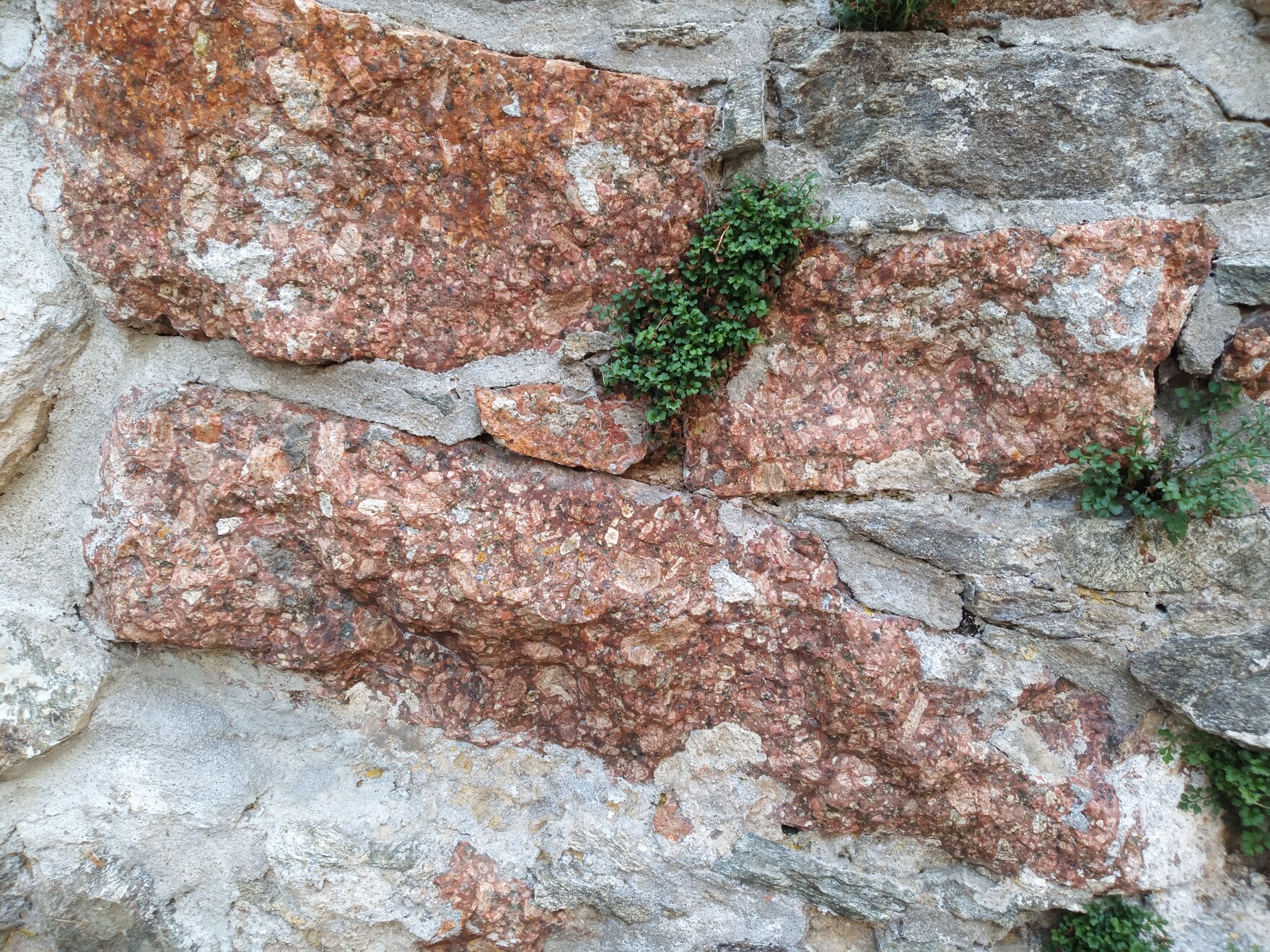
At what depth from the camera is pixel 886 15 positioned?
5.44 feet

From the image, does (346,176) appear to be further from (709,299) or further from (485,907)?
(485,907)

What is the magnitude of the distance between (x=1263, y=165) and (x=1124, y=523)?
2.73 feet

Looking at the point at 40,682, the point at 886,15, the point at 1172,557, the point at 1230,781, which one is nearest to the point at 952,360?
the point at 1172,557

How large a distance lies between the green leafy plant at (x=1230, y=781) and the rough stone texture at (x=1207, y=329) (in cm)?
89

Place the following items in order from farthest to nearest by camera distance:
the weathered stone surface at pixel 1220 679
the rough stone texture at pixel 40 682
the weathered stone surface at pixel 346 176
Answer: the rough stone texture at pixel 40 682 < the weathered stone surface at pixel 1220 679 < the weathered stone surface at pixel 346 176

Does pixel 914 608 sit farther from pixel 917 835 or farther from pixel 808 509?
pixel 917 835

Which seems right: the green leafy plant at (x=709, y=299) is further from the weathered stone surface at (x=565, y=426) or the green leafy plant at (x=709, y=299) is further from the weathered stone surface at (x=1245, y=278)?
the weathered stone surface at (x=1245, y=278)

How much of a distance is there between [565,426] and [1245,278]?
5.08ft

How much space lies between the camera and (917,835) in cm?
187

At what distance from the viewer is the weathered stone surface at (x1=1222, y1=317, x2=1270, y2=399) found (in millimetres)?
1638

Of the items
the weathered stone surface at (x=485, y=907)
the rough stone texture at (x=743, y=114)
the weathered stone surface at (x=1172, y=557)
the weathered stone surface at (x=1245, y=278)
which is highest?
the rough stone texture at (x=743, y=114)

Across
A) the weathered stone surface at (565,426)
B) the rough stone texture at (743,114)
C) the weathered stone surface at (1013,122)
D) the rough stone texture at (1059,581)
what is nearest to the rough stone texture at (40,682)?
the weathered stone surface at (565,426)

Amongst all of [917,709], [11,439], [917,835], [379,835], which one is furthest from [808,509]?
[11,439]

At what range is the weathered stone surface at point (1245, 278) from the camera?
5.33 feet
